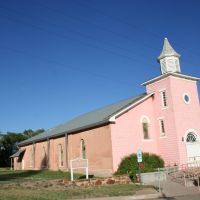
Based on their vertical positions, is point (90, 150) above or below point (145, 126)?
below

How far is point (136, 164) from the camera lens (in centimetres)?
2505

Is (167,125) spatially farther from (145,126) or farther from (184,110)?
(184,110)

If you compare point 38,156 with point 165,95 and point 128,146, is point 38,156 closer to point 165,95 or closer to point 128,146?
point 128,146

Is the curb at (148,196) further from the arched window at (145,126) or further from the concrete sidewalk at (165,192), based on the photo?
the arched window at (145,126)

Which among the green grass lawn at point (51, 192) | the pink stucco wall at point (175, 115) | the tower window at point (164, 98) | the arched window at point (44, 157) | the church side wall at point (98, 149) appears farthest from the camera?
the arched window at point (44, 157)

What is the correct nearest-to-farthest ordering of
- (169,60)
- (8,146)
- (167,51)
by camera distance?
(169,60) → (167,51) → (8,146)

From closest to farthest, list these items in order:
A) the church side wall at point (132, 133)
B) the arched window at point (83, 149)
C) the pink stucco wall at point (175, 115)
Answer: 1. the church side wall at point (132, 133)
2. the pink stucco wall at point (175, 115)
3. the arched window at point (83, 149)

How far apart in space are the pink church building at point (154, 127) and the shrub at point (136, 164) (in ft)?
1.96

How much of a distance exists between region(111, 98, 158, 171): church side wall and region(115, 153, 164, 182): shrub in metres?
0.58

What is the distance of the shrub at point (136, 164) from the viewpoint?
2428 centimetres

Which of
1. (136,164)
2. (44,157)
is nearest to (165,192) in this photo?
(136,164)

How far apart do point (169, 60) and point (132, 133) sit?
806 centimetres

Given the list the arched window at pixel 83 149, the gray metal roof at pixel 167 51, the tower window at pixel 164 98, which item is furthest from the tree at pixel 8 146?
the gray metal roof at pixel 167 51

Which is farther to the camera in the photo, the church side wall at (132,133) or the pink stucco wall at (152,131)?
the pink stucco wall at (152,131)
